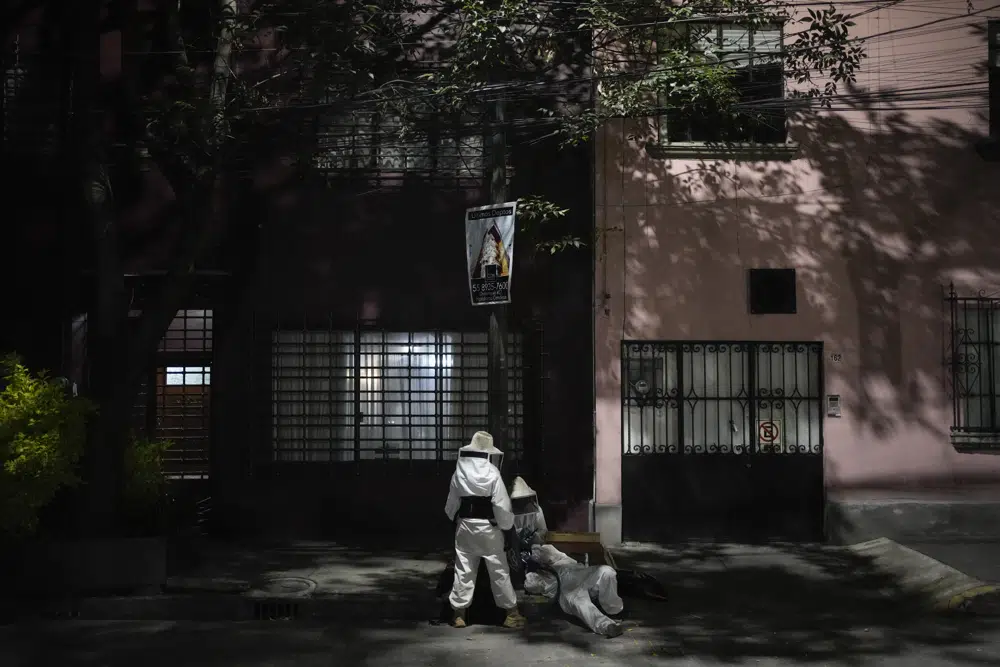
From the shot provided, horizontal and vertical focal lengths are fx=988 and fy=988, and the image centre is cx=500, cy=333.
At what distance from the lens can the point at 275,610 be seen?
9062 millimetres

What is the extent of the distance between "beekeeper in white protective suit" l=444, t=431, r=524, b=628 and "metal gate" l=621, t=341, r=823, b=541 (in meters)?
4.07

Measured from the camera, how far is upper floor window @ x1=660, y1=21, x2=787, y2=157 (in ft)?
40.0

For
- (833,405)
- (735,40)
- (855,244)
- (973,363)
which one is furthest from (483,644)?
(735,40)

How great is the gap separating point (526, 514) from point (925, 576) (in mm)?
3997

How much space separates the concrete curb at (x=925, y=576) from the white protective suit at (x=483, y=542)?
3.91 meters

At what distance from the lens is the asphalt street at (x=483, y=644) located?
7383mm

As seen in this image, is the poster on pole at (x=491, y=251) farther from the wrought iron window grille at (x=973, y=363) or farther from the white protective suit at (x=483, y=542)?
the wrought iron window grille at (x=973, y=363)

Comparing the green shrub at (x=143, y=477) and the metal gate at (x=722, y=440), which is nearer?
the green shrub at (x=143, y=477)

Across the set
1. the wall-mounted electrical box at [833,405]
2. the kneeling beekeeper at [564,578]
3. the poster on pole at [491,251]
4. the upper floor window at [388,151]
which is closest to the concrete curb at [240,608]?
the kneeling beekeeper at [564,578]

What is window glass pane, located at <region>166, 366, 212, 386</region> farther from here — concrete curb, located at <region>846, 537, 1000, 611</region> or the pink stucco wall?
concrete curb, located at <region>846, 537, 1000, 611</region>

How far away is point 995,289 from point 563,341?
5.49 meters

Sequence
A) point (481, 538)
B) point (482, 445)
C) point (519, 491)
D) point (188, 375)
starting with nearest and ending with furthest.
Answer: point (481, 538) → point (482, 445) → point (519, 491) → point (188, 375)

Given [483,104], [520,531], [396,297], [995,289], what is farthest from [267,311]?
[995,289]

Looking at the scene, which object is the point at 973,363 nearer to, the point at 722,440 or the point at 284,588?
the point at 722,440
